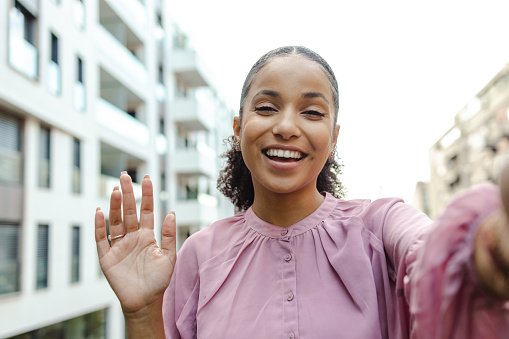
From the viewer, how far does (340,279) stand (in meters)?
1.36

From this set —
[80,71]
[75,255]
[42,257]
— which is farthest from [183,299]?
[80,71]

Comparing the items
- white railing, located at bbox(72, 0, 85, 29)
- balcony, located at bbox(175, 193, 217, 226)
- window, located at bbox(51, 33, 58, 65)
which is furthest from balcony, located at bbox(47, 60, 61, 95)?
balcony, located at bbox(175, 193, 217, 226)

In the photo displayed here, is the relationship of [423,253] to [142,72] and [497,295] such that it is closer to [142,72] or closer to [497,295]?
[497,295]

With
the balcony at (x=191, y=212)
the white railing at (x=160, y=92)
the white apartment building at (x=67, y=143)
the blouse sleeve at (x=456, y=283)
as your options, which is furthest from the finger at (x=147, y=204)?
the balcony at (x=191, y=212)

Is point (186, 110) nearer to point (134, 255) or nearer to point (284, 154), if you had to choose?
point (134, 255)

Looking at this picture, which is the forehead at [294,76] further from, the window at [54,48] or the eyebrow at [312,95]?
the window at [54,48]

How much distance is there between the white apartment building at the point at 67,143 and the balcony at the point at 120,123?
35 mm

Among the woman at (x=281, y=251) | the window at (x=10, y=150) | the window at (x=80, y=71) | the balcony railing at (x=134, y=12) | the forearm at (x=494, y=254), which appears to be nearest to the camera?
the forearm at (x=494, y=254)

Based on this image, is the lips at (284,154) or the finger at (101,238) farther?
the finger at (101,238)

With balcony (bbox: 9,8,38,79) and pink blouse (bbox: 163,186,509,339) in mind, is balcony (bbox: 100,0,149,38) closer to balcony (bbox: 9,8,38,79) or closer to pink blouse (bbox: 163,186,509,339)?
balcony (bbox: 9,8,38,79)

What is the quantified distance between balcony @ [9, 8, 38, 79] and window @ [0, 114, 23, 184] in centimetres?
106

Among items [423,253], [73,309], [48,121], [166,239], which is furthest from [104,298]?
[423,253]

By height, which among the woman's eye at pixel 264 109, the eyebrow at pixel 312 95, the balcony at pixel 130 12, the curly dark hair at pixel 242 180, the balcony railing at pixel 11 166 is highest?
the balcony at pixel 130 12

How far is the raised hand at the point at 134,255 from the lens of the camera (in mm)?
1509
